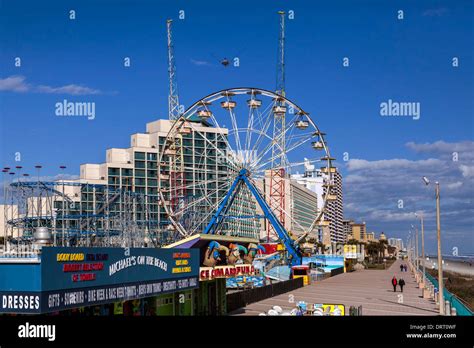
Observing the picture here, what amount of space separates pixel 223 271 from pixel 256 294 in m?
12.8

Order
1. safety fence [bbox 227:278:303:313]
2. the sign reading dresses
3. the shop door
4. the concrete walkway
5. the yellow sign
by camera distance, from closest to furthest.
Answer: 1. the sign reading dresses
2. the yellow sign
3. the shop door
4. the concrete walkway
5. safety fence [bbox 227:278:303:313]


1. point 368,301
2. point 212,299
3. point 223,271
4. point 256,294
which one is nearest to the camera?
point 223,271

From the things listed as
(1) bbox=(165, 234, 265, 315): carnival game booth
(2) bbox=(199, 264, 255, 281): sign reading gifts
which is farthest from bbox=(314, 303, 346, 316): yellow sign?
(1) bbox=(165, 234, 265, 315): carnival game booth

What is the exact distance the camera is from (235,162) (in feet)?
226

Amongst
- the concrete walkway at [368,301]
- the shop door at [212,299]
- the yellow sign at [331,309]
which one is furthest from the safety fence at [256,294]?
the yellow sign at [331,309]

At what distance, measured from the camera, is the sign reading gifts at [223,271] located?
3556 centimetres

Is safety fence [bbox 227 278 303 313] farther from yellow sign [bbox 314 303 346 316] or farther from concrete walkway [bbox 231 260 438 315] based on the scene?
yellow sign [bbox 314 303 346 316]

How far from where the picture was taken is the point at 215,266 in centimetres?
3828

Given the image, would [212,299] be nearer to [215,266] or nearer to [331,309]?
[215,266]

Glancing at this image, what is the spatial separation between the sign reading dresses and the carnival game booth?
5.52 metres

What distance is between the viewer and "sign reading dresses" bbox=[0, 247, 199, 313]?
66.6 ft

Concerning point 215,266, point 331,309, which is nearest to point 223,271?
point 215,266

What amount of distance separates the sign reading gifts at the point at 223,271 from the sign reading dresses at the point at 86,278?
4092 millimetres

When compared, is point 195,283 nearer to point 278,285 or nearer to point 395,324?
point 395,324
